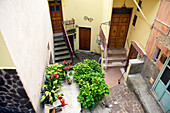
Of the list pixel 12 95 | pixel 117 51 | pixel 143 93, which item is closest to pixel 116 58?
pixel 117 51

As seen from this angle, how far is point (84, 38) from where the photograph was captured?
12797 millimetres

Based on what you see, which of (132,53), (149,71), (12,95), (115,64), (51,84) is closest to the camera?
(12,95)

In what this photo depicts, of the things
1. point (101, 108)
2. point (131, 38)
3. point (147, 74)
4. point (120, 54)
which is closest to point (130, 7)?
point (131, 38)

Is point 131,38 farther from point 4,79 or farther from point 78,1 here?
point 4,79

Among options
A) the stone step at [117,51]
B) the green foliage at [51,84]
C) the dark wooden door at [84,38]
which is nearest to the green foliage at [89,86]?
the green foliage at [51,84]

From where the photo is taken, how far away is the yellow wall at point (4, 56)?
2.41 meters

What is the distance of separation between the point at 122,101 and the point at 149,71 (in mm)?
2149

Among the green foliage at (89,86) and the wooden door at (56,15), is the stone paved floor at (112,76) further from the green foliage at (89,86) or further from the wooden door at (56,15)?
the wooden door at (56,15)

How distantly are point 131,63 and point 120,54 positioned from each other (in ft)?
9.39

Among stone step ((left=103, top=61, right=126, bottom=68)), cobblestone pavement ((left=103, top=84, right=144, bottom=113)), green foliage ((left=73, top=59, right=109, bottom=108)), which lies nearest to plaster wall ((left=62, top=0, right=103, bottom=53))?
stone step ((left=103, top=61, right=126, bottom=68))

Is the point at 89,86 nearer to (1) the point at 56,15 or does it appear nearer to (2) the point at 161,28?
(2) the point at 161,28

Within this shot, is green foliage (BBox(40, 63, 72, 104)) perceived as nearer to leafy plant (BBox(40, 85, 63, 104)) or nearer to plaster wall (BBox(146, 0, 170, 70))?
leafy plant (BBox(40, 85, 63, 104))

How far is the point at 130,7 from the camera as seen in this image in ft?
27.3

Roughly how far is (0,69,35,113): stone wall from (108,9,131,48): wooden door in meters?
7.67
